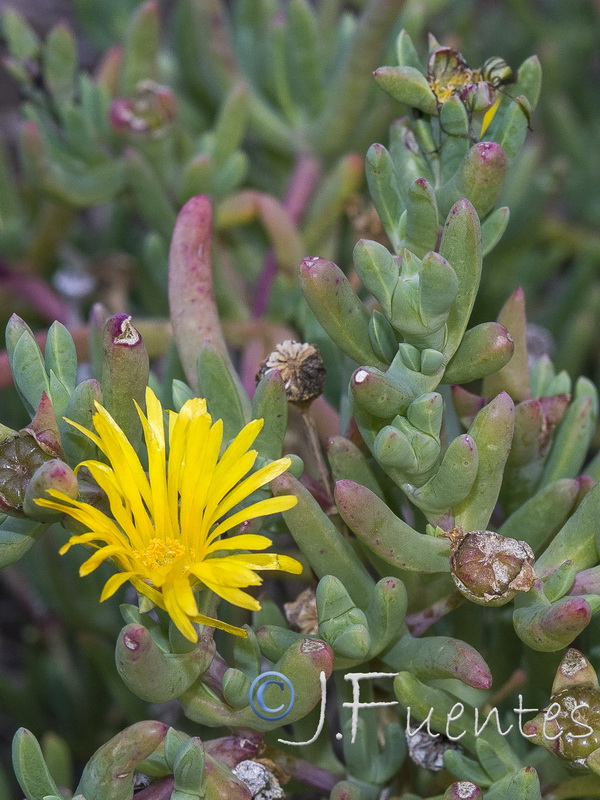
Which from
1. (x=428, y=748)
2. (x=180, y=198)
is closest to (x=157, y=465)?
(x=428, y=748)

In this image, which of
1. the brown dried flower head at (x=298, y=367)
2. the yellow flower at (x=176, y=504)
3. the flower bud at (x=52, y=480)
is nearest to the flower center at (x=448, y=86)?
→ the brown dried flower head at (x=298, y=367)

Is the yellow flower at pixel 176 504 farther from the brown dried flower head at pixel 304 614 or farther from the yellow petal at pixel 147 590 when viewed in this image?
the brown dried flower head at pixel 304 614

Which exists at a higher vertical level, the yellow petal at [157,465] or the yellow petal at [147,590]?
the yellow petal at [157,465]

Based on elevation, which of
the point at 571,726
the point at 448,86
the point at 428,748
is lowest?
the point at 428,748

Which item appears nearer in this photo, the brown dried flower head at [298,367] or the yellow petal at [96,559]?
the yellow petal at [96,559]

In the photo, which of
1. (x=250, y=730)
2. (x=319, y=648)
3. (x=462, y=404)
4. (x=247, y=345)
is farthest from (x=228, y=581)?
(x=247, y=345)

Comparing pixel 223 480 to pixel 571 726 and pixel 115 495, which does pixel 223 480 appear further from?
pixel 571 726

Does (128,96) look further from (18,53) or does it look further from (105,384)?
(105,384)
